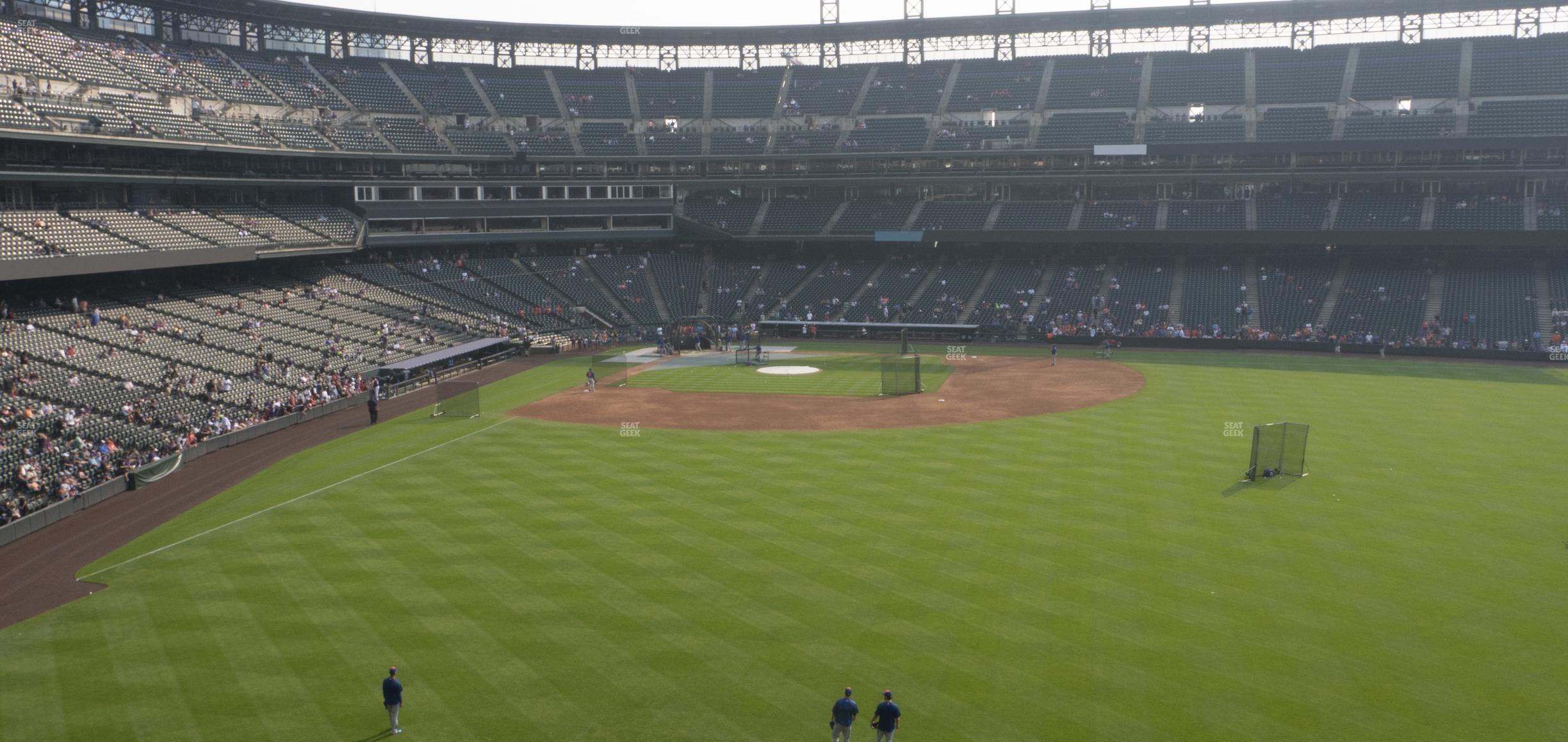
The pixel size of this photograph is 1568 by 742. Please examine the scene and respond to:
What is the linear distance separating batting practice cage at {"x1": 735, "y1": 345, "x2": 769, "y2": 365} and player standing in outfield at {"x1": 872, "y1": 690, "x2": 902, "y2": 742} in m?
44.7

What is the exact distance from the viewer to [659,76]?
302 feet

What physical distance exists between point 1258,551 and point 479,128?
238 feet

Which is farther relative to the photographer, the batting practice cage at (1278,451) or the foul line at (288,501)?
the batting practice cage at (1278,451)

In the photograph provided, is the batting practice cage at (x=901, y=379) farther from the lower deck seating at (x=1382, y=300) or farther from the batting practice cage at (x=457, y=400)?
the lower deck seating at (x=1382, y=300)

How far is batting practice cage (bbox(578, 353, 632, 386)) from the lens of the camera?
54.2m

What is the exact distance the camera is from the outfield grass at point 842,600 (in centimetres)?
1750

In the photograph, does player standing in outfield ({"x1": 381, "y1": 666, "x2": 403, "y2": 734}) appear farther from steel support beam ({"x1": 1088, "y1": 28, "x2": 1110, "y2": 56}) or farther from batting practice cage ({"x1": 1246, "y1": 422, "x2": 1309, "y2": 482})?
steel support beam ({"x1": 1088, "y1": 28, "x2": 1110, "y2": 56})

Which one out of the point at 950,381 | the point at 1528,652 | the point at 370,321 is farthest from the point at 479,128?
the point at 1528,652

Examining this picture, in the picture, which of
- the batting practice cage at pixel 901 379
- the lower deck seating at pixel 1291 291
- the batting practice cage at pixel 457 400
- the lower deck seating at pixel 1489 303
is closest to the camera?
the batting practice cage at pixel 457 400

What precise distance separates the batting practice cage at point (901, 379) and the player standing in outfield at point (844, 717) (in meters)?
32.9

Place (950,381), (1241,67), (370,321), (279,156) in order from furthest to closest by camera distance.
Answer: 1. (1241,67)
2. (279,156)
3. (370,321)
4. (950,381)

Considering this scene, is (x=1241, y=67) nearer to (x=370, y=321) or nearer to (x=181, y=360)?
(x=370, y=321)

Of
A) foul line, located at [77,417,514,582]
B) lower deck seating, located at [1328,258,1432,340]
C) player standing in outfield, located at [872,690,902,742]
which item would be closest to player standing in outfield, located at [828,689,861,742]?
player standing in outfield, located at [872,690,902,742]

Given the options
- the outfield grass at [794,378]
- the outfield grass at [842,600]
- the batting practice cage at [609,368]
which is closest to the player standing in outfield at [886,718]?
the outfield grass at [842,600]
